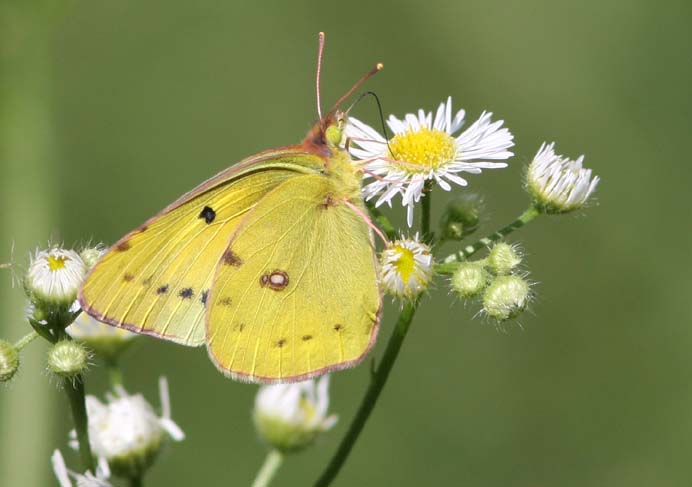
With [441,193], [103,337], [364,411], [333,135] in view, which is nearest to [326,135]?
[333,135]

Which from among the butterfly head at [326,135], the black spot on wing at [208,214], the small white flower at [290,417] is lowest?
the small white flower at [290,417]

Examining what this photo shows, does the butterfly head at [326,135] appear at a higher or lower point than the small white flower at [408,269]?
higher

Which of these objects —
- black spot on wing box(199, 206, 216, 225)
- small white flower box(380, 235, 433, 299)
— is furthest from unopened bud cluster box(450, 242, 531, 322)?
black spot on wing box(199, 206, 216, 225)

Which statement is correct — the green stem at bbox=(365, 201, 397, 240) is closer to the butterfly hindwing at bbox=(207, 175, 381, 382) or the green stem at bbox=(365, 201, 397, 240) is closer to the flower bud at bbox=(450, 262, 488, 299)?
the butterfly hindwing at bbox=(207, 175, 381, 382)

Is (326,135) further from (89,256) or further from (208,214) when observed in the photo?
(89,256)

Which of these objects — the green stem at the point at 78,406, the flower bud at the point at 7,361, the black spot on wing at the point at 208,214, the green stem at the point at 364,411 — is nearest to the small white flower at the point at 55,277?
the flower bud at the point at 7,361

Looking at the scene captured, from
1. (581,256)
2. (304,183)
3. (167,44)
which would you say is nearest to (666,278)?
(581,256)

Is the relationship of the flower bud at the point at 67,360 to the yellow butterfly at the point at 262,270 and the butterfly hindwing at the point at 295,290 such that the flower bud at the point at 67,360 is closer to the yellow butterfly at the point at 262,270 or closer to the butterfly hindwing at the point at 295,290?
the yellow butterfly at the point at 262,270

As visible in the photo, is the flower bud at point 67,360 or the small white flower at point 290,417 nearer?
the flower bud at point 67,360
